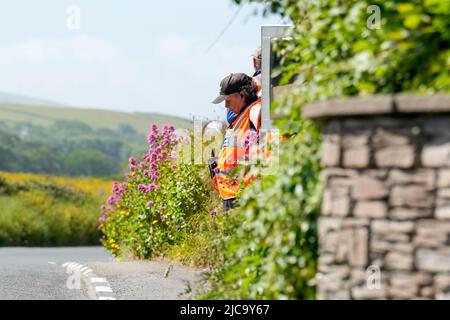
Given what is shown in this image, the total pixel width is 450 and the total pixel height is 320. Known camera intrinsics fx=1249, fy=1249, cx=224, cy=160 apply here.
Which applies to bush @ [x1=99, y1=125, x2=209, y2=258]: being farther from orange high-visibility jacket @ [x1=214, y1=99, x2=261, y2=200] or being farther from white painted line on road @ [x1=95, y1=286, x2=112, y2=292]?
white painted line on road @ [x1=95, y1=286, x2=112, y2=292]

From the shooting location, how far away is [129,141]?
161 m

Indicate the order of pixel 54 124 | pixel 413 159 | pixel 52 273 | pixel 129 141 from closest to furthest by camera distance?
pixel 413 159 < pixel 52 273 < pixel 129 141 < pixel 54 124

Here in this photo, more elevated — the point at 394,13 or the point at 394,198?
the point at 394,13

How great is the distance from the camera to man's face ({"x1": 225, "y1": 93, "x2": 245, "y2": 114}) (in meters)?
12.6

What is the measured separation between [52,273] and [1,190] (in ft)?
105

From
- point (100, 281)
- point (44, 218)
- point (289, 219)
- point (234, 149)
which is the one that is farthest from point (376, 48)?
point (44, 218)

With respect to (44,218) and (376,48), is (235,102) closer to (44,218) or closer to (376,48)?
(376,48)

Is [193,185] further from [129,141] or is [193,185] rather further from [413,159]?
[129,141]

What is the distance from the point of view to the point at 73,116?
176875 mm

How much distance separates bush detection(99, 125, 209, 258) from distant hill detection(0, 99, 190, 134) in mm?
151784

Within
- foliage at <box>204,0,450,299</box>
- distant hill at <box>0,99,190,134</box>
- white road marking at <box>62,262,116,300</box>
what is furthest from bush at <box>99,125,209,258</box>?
distant hill at <box>0,99,190,134</box>

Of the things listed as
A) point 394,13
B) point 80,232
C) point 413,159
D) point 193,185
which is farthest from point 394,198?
point 80,232

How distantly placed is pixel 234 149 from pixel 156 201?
4.99 metres

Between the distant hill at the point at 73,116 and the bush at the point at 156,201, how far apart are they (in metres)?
152
